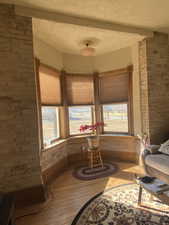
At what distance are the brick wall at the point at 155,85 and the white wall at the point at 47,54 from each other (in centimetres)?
192

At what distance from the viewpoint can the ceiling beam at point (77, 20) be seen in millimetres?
2174

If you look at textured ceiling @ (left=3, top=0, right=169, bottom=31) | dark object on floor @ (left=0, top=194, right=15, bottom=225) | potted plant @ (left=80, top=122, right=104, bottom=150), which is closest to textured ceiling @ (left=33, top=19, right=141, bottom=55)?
textured ceiling @ (left=3, top=0, right=169, bottom=31)

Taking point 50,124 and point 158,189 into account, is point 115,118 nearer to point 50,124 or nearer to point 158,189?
point 50,124

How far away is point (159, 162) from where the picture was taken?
2379 mm

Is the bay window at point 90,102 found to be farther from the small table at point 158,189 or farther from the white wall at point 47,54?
the small table at point 158,189

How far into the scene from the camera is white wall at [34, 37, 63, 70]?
9.24 feet

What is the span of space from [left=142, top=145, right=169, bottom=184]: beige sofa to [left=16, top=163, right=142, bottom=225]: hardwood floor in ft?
1.44

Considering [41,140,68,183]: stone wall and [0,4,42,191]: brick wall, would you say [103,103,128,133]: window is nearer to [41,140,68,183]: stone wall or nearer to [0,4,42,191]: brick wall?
[41,140,68,183]: stone wall

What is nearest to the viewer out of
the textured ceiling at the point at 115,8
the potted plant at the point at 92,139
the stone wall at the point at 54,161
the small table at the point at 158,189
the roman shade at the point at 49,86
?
the small table at the point at 158,189

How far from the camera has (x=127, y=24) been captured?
270 centimetres

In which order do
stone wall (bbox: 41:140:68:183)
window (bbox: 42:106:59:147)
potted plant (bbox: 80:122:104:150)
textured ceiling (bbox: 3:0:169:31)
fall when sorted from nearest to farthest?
textured ceiling (bbox: 3:0:169:31)
stone wall (bbox: 41:140:68:183)
window (bbox: 42:106:59:147)
potted plant (bbox: 80:122:104:150)

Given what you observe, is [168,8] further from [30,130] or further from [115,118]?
[30,130]

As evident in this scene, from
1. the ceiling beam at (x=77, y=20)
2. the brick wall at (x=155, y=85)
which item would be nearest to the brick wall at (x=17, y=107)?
the ceiling beam at (x=77, y=20)

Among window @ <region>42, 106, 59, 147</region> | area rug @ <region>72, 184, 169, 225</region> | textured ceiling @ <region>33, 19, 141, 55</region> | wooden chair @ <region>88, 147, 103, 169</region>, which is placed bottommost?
area rug @ <region>72, 184, 169, 225</region>
